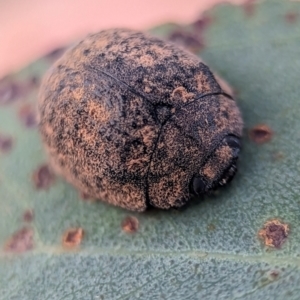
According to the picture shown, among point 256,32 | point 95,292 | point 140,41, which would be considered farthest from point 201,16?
point 95,292

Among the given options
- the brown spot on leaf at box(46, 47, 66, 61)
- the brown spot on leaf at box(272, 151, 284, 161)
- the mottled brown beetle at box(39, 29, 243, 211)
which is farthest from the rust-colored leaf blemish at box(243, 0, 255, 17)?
the brown spot on leaf at box(46, 47, 66, 61)

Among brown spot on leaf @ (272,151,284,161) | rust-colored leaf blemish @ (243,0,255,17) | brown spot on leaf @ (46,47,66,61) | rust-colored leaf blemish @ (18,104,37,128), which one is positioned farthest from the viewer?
brown spot on leaf @ (46,47,66,61)

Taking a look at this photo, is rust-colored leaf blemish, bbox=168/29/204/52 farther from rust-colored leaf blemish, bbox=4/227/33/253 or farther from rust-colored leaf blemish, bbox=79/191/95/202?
rust-colored leaf blemish, bbox=4/227/33/253

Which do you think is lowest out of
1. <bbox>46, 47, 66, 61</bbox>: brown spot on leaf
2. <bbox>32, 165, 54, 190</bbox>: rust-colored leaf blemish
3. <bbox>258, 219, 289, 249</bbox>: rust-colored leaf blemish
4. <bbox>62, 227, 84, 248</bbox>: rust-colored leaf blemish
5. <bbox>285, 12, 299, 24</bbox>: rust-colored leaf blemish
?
<bbox>258, 219, 289, 249</bbox>: rust-colored leaf blemish

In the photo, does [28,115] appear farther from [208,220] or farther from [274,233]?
[274,233]

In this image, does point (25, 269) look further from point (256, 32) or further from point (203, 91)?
point (256, 32)

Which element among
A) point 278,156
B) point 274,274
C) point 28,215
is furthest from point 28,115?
point 274,274

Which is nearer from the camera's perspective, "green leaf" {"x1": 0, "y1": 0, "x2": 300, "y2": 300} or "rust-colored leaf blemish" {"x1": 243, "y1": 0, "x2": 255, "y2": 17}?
"green leaf" {"x1": 0, "y1": 0, "x2": 300, "y2": 300}
